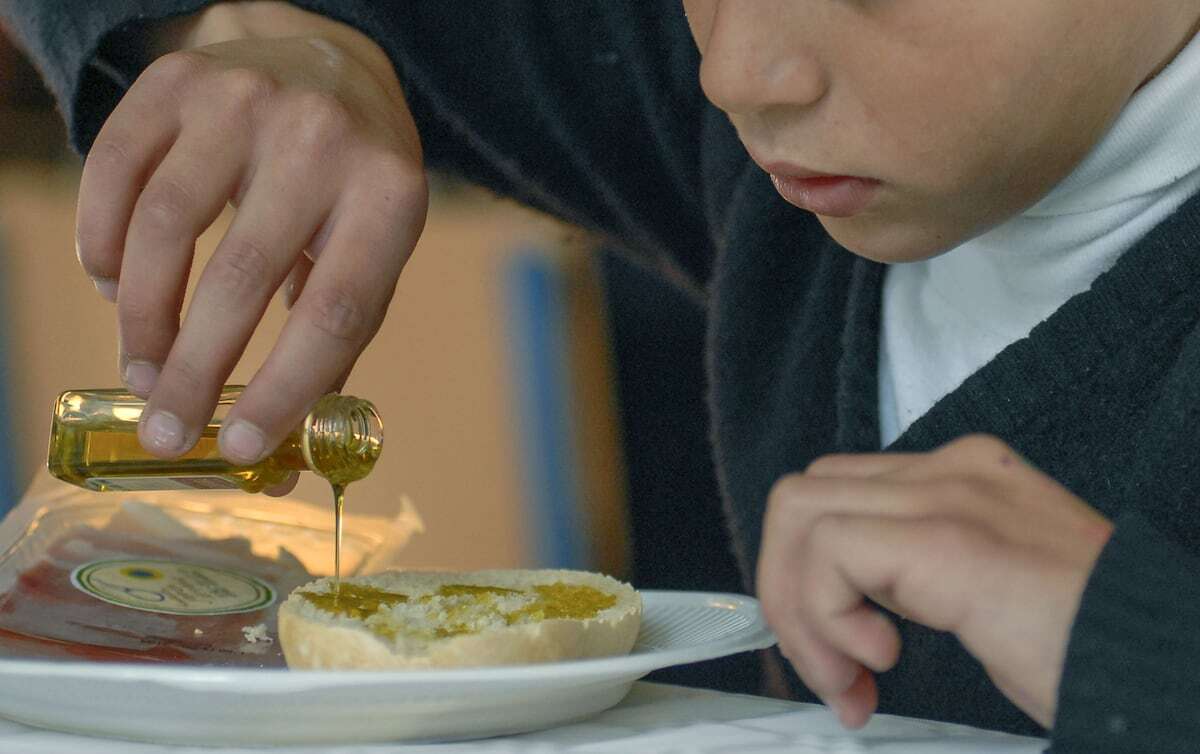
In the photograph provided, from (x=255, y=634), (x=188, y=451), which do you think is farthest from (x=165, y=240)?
(x=255, y=634)

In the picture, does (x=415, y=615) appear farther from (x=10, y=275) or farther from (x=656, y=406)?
(x=10, y=275)

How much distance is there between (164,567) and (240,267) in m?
0.19

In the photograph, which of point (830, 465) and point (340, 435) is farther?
point (340, 435)

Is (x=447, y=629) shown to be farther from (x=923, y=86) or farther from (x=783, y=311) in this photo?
(x=783, y=311)

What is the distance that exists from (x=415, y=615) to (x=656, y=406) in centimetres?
169

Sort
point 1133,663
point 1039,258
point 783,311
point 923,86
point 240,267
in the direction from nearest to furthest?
point 1133,663
point 923,86
point 240,267
point 1039,258
point 783,311

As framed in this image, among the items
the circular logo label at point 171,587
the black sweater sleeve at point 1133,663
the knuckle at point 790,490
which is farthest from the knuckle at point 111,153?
the black sweater sleeve at point 1133,663

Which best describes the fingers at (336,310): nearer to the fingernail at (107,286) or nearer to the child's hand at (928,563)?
the fingernail at (107,286)

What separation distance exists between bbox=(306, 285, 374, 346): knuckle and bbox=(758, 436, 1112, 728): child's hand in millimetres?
319

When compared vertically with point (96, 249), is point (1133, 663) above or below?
below

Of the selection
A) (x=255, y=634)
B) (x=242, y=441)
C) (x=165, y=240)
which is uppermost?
(x=165, y=240)

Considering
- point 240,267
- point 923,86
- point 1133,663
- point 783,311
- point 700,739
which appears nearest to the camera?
point 1133,663

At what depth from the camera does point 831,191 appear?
2.41 ft

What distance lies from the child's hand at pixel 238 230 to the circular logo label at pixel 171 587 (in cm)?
8
